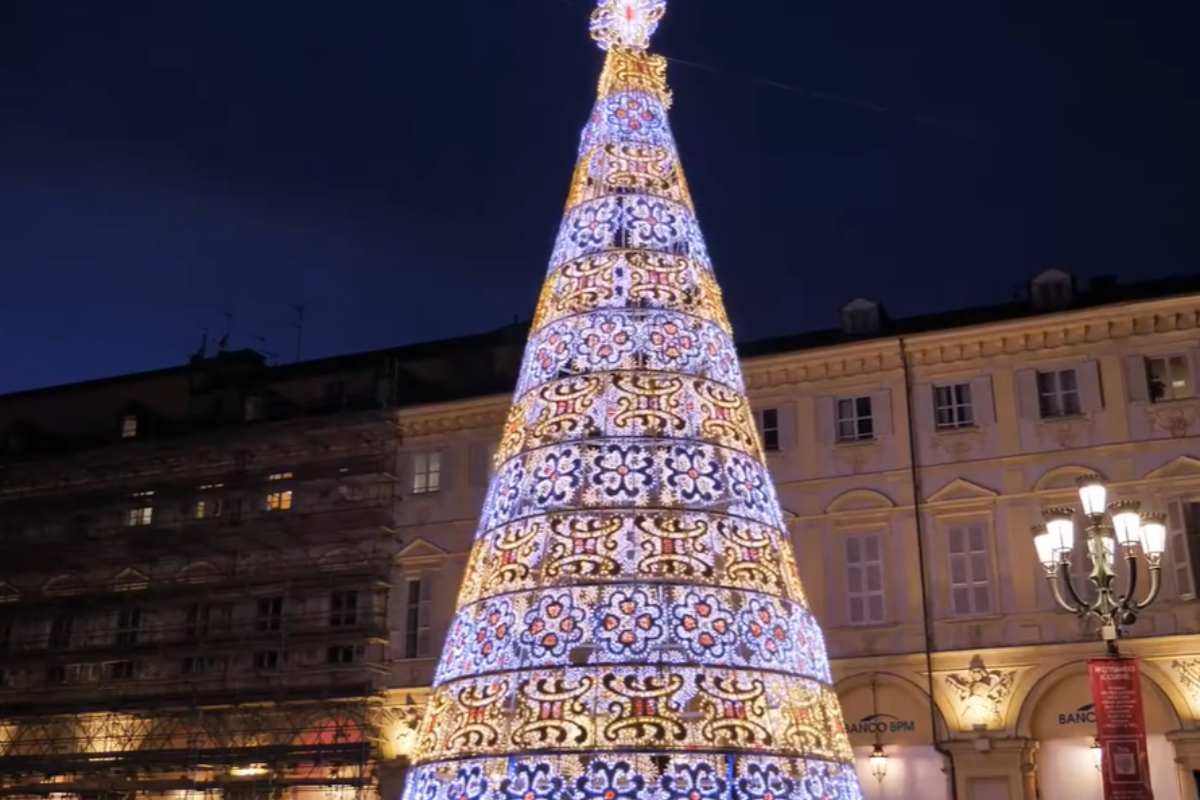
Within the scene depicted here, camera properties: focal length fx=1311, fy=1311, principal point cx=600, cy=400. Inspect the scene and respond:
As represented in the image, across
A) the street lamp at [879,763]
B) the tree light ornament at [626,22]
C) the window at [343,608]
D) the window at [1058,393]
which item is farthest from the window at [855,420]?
the tree light ornament at [626,22]

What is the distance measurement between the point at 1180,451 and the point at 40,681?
2425 cm

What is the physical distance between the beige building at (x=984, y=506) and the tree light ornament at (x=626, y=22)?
1548cm

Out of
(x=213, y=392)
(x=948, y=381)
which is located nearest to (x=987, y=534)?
(x=948, y=381)

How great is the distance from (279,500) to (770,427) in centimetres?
1115

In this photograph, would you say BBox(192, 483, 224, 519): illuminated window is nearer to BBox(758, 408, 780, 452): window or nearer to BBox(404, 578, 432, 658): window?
BBox(404, 578, 432, 658): window

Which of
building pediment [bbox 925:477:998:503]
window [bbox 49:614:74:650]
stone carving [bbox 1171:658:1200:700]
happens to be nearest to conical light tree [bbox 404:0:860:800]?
stone carving [bbox 1171:658:1200:700]

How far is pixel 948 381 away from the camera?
929 inches

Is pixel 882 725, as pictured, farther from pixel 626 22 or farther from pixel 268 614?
pixel 626 22

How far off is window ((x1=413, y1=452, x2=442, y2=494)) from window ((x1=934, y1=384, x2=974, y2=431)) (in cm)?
1024

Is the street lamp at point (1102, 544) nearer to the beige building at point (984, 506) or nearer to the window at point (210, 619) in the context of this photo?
the beige building at point (984, 506)

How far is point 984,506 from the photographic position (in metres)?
22.6

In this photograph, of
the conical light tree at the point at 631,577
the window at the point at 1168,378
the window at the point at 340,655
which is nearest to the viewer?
the conical light tree at the point at 631,577

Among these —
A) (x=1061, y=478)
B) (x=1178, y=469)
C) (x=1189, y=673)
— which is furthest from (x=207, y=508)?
(x=1189, y=673)

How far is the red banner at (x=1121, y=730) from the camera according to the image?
28.9 ft
